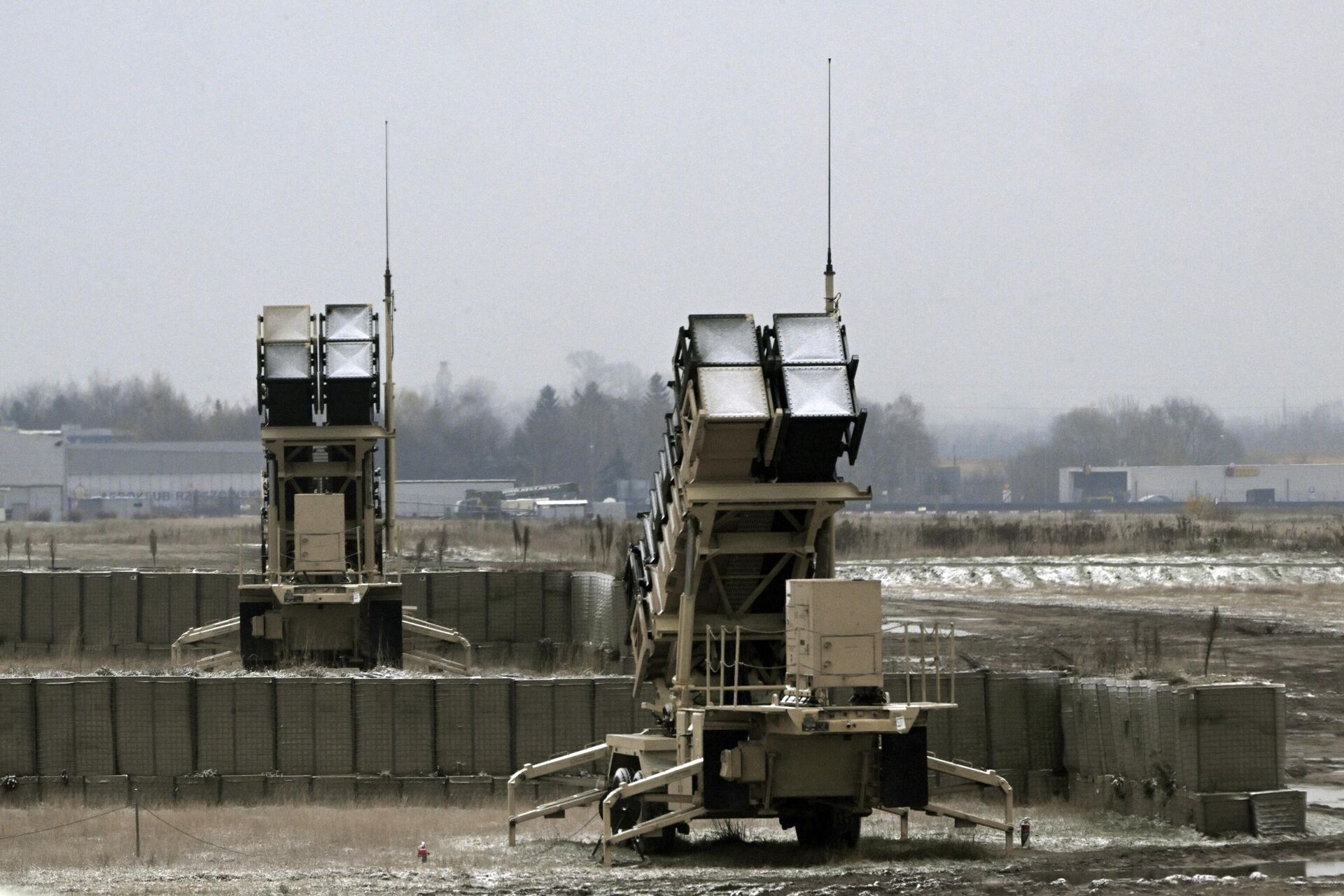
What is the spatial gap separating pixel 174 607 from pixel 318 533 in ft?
39.8

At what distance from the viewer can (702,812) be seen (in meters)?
18.7

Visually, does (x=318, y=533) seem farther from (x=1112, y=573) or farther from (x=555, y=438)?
(x=555, y=438)

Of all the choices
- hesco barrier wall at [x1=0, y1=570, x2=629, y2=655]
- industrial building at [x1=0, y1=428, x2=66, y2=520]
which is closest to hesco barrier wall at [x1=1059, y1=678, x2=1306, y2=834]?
hesco barrier wall at [x1=0, y1=570, x2=629, y2=655]

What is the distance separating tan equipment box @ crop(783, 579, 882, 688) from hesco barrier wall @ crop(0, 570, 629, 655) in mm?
25972

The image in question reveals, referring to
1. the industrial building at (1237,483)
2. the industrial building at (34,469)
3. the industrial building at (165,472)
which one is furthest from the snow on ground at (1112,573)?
the industrial building at (1237,483)

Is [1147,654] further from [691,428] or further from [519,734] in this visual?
[691,428]

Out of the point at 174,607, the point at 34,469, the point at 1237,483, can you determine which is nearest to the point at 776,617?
the point at 174,607

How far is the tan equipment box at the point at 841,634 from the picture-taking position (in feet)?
59.5

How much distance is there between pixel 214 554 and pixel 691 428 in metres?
54.8

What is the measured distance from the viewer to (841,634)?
1820 centimetres

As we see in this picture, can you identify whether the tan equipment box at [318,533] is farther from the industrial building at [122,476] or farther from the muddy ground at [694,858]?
the industrial building at [122,476]

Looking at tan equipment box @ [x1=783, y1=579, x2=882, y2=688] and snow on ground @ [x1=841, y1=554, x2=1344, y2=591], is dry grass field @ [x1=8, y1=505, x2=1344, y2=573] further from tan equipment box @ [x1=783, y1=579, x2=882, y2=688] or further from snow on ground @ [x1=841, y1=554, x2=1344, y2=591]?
tan equipment box @ [x1=783, y1=579, x2=882, y2=688]

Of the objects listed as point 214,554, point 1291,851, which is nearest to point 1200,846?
point 1291,851

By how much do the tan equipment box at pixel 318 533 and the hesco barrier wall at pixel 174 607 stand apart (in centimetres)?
1005
